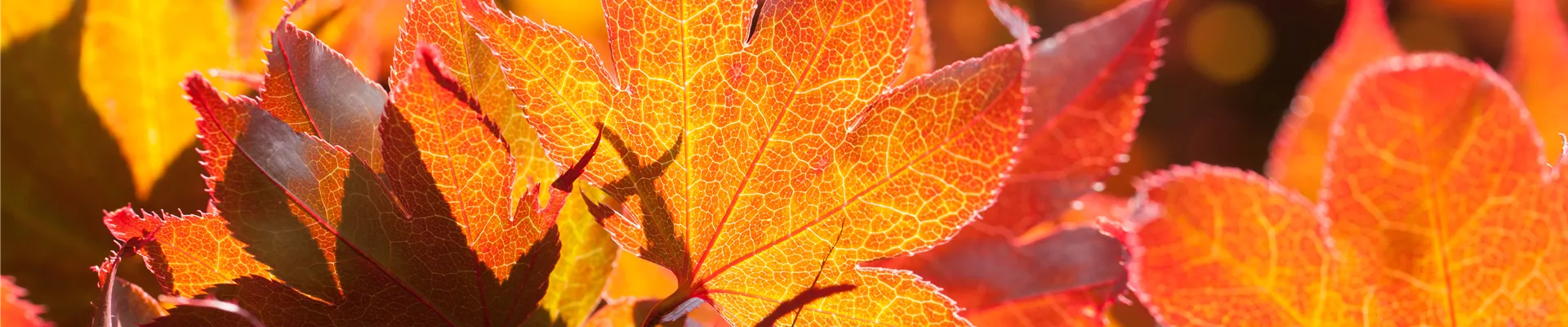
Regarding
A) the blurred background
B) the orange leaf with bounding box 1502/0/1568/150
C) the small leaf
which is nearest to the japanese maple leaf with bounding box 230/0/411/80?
the blurred background

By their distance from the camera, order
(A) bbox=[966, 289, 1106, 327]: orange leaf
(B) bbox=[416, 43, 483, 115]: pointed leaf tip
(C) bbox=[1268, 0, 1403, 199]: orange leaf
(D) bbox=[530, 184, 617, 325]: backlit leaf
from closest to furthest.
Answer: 1. (B) bbox=[416, 43, 483, 115]: pointed leaf tip
2. (D) bbox=[530, 184, 617, 325]: backlit leaf
3. (A) bbox=[966, 289, 1106, 327]: orange leaf
4. (C) bbox=[1268, 0, 1403, 199]: orange leaf

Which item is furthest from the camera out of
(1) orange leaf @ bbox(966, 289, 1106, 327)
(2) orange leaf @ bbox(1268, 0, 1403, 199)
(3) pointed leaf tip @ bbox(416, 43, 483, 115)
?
(2) orange leaf @ bbox(1268, 0, 1403, 199)

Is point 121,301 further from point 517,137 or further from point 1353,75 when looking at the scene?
point 1353,75

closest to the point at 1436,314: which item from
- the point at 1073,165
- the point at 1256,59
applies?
the point at 1073,165

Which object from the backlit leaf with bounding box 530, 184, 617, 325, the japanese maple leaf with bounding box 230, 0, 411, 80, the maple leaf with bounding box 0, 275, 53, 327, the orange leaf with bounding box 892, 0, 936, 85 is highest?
the japanese maple leaf with bounding box 230, 0, 411, 80

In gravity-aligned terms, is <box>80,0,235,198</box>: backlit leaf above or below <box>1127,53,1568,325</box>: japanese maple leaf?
above

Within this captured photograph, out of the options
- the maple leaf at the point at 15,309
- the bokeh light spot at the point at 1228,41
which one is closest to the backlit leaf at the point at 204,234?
the maple leaf at the point at 15,309

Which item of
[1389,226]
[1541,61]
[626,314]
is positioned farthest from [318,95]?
[1541,61]

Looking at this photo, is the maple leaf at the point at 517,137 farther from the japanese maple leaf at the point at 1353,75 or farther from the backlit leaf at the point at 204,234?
the japanese maple leaf at the point at 1353,75

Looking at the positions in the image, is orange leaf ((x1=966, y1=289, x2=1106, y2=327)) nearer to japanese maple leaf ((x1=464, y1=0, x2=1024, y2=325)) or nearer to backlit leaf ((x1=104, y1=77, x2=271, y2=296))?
japanese maple leaf ((x1=464, y1=0, x2=1024, y2=325))
